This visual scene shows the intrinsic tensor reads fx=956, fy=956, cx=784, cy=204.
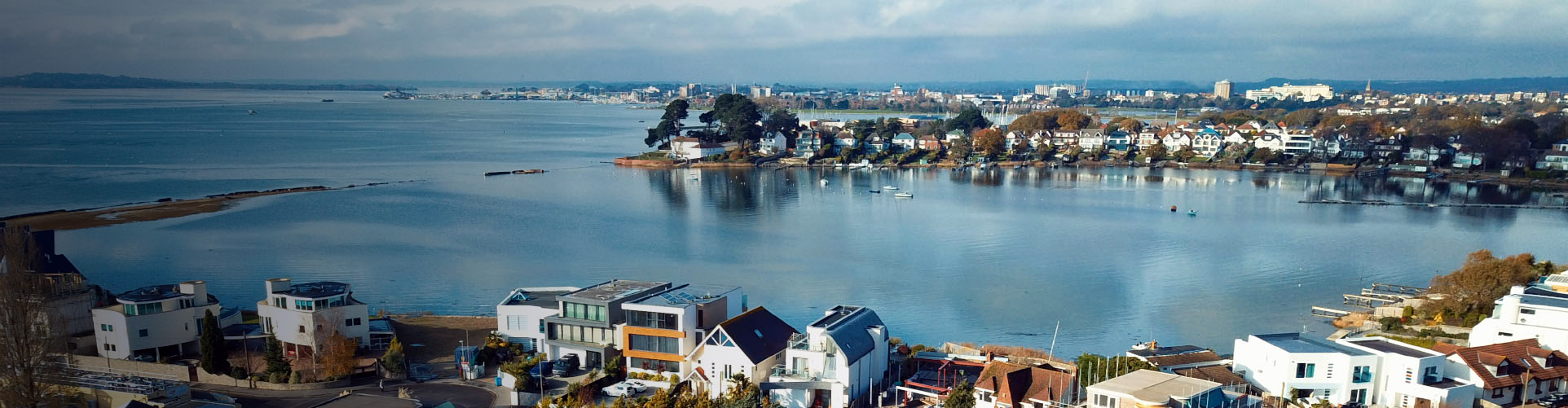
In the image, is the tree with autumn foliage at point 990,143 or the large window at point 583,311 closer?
the large window at point 583,311

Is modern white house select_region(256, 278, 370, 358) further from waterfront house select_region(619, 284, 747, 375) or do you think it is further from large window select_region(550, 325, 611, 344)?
waterfront house select_region(619, 284, 747, 375)

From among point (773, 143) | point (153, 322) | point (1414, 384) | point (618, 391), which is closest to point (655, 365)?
point (618, 391)

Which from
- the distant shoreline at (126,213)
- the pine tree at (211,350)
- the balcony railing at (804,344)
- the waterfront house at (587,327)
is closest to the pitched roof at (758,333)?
the balcony railing at (804,344)

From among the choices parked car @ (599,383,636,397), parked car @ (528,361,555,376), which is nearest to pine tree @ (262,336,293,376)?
parked car @ (528,361,555,376)

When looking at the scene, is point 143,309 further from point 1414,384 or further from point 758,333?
point 1414,384

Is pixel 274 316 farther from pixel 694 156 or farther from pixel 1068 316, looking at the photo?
pixel 694 156

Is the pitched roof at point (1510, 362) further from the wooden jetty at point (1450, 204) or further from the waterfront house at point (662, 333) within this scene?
the wooden jetty at point (1450, 204)
